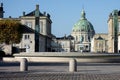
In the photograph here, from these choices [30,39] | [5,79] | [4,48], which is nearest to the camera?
[5,79]

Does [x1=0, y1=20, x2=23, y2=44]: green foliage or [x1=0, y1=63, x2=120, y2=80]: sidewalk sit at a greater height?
[x1=0, y1=20, x2=23, y2=44]: green foliage

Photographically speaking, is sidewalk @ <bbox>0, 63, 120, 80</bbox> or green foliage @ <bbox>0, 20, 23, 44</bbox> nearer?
sidewalk @ <bbox>0, 63, 120, 80</bbox>

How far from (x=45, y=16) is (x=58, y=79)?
126m

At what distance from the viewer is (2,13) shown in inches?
6004

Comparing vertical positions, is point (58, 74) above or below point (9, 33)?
below

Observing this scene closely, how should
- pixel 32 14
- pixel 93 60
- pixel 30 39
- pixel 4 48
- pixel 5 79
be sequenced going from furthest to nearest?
pixel 32 14 → pixel 30 39 → pixel 4 48 → pixel 93 60 → pixel 5 79

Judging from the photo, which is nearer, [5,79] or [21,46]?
[5,79]

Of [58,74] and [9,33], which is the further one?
[9,33]

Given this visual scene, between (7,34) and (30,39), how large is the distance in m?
23.9

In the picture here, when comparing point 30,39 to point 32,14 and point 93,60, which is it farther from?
point 93,60

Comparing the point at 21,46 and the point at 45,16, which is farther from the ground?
the point at 45,16

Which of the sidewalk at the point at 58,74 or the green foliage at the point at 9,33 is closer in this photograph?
the sidewalk at the point at 58,74

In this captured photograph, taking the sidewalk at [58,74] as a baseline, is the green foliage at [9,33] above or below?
above

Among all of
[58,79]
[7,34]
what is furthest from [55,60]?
[7,34]
